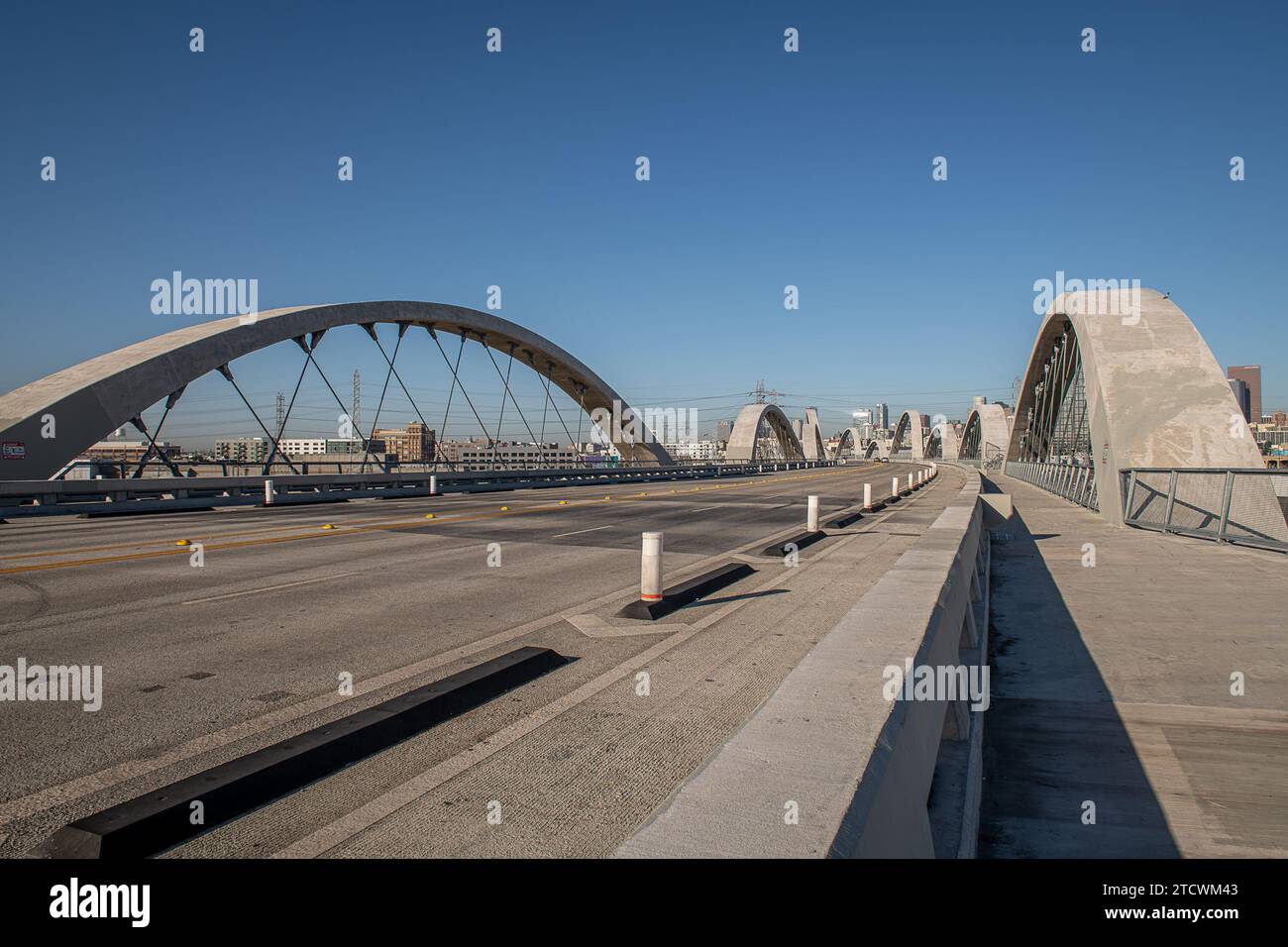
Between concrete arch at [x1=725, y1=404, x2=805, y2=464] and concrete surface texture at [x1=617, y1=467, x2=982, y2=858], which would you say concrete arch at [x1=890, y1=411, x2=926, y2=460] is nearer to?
concrete arch at [x1=725, y1=404, x2=805, y2=464]

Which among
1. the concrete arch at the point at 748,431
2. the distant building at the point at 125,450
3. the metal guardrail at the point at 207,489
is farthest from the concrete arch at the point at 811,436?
the distant building at the point at 125,450

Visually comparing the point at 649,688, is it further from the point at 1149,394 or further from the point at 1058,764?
the point at 1149,394

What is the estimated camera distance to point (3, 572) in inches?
375

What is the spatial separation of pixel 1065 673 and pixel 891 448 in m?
184

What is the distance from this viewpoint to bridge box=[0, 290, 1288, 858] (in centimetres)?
313

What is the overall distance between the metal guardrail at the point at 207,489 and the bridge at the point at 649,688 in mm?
2584

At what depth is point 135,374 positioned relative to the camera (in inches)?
893

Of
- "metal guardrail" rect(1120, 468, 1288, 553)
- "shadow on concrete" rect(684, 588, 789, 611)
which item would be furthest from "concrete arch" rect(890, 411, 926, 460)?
"shadow on concrete" rect(684, 588, 789, 611)

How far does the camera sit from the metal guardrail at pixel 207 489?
18.4 meters

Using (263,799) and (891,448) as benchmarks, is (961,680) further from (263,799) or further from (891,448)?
(891,448)

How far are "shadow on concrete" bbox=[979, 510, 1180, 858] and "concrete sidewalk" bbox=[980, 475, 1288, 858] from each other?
14 millimetres

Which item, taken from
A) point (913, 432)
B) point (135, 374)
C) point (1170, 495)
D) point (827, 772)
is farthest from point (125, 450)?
point (913, 432)

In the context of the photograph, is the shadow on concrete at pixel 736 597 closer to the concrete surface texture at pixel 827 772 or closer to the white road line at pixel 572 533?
the concrete surface texture at pixel 827 772

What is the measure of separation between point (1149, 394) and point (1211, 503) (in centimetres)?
488
